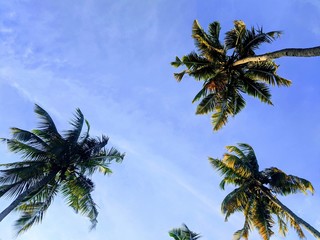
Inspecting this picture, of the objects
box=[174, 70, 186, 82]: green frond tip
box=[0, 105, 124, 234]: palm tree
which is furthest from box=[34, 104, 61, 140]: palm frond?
box=[174, 70, 186, 82]: green frond tip

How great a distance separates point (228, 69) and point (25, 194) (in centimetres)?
1233

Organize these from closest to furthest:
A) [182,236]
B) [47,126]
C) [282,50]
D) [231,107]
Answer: [282,50] → [182,236] → [47,126] → [231,107]

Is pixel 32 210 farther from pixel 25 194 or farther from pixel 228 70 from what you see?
pixel 228 70

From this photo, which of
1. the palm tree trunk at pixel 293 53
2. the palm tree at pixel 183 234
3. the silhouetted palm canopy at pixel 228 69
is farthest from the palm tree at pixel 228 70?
the palm tree at pixel 183 234

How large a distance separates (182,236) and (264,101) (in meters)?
10.6

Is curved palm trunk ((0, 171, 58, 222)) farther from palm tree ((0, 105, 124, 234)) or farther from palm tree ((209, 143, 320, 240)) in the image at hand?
palm tree ((209, 143, 320, 240))

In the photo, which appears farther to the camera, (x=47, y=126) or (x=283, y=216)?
(x=283, y=216)

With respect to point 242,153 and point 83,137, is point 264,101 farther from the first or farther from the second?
point 83,137

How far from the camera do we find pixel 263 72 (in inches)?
904

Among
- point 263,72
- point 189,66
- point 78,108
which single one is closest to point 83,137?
point 78,108

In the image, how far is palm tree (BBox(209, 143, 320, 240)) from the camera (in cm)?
2272

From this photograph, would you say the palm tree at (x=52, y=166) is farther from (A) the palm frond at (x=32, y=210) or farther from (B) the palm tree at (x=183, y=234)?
(B) the palm tree at (x=183, y=234)

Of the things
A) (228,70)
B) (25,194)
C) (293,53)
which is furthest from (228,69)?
(25,194)

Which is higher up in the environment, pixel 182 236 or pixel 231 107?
pixel 231 107
